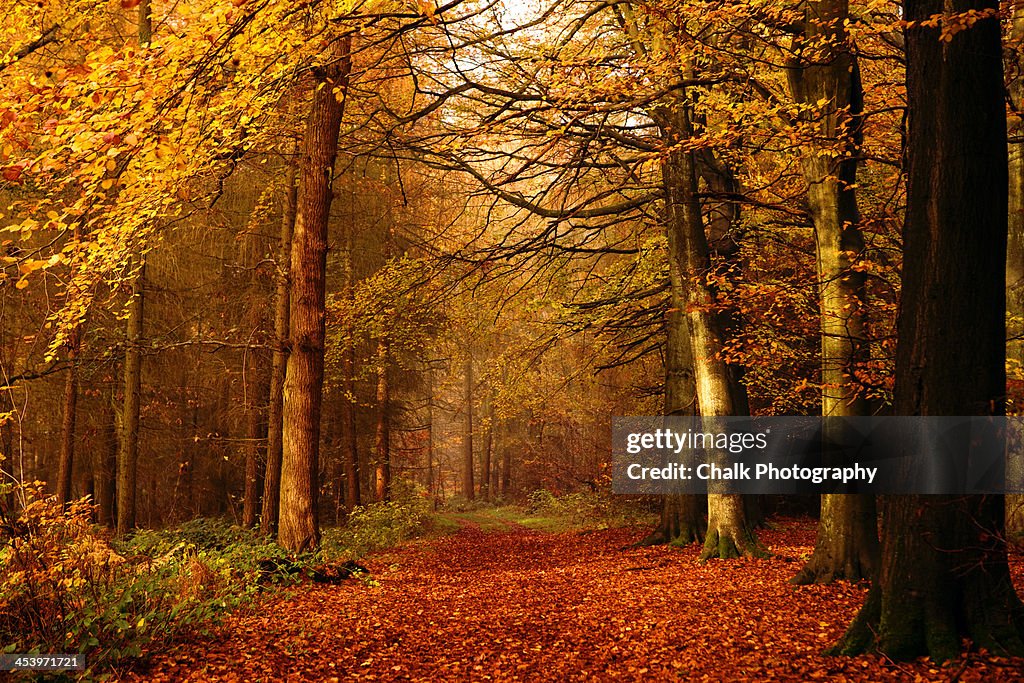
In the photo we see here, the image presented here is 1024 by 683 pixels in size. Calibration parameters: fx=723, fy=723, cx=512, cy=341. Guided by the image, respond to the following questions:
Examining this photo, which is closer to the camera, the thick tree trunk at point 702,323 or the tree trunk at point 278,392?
the thick tree trunk at point 702,323

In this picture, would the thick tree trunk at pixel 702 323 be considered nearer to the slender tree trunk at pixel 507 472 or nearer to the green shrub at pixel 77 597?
the green shrub at pixel 77 597

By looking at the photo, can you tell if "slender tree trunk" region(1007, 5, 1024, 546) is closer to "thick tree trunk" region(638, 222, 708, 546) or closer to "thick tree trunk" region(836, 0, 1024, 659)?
"thick tree trunk" region(638, 222, 708, 546)

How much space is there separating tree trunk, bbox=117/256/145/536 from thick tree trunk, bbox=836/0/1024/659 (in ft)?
39.6

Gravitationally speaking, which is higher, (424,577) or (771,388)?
(771,388)

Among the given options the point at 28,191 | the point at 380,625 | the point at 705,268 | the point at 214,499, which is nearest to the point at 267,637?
the point at 380,625

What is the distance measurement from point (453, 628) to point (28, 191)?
34.1 feet

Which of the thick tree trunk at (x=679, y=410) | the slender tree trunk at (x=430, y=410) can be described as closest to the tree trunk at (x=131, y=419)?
the slender tree trunk at (x=430, y=410)

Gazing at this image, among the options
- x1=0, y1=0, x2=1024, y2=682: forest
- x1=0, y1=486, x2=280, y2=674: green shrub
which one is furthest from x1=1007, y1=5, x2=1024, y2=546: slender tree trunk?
x1=0, y1=486, x2=280, y2=674: green shrub

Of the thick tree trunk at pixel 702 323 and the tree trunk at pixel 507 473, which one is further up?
the thick tree trunk at pixel 702 323

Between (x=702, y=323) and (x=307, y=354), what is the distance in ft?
17.7

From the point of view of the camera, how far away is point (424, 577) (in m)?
10.3

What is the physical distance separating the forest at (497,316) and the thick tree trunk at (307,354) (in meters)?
→ 0.04

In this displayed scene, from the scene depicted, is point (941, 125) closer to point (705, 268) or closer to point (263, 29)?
point (263, 29)

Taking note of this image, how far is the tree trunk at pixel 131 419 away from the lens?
42.4 ft
